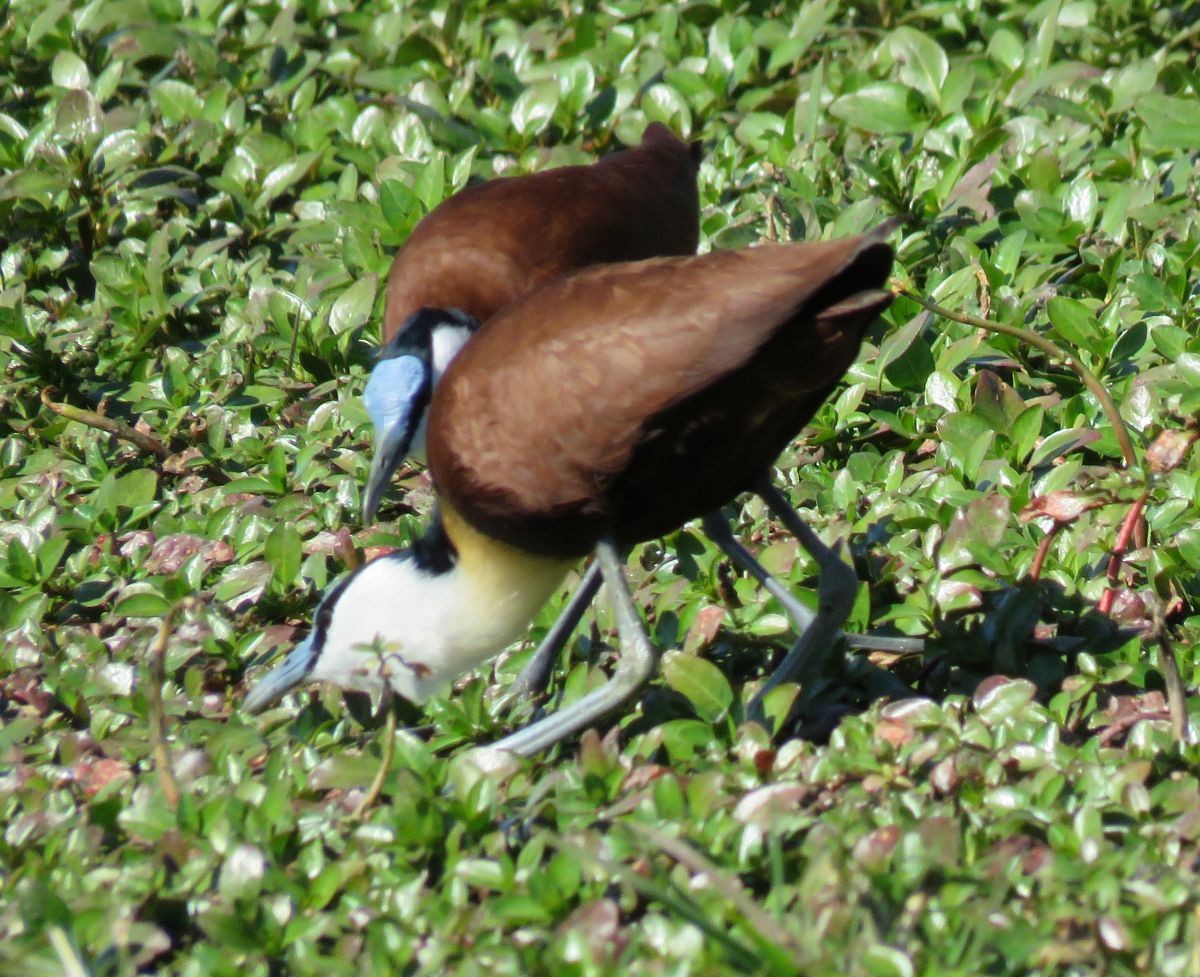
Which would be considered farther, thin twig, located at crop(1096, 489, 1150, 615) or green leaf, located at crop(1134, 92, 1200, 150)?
green leaf, located at crop(1134, 92, 1200, 150)

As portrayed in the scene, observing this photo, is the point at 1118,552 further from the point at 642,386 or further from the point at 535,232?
the point at 535,232

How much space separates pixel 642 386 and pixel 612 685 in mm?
749

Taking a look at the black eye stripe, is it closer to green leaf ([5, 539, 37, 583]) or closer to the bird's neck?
the bird's neck

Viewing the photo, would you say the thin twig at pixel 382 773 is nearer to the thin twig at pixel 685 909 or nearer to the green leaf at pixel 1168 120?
the thin twig at pixel 685 909

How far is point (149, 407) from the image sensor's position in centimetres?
502

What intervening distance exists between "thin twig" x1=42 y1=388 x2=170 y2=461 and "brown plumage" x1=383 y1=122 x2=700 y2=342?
970mm

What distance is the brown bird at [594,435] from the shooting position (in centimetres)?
315

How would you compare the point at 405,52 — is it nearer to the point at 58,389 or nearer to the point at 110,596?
the point at 58,389

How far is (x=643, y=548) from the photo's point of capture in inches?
174

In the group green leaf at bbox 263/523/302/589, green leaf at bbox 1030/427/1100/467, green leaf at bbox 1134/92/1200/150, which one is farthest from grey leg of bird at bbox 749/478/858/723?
green leaf at bbox 1134/92/1200/150

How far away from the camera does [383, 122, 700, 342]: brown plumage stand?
13.2 ft

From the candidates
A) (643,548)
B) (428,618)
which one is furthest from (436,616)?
(643,548)

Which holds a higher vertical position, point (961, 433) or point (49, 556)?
point (49, 556)

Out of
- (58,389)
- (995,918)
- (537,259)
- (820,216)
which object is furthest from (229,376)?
(995,918)
